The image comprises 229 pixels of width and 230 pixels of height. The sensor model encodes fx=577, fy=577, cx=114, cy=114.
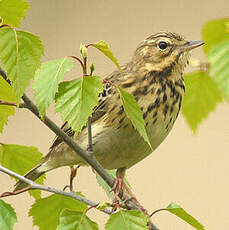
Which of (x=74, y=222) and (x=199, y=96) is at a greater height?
(x=199, y=96)

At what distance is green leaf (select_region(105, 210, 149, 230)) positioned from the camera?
90 centimetres

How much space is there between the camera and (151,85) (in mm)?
1292

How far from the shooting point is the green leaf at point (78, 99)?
32.6 inches

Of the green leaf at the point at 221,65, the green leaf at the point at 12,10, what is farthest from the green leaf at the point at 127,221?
the green leaf at the point at 12,10

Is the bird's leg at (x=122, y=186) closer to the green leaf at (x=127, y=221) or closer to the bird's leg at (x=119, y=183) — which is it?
the bird's leg at (x=119, y=183)

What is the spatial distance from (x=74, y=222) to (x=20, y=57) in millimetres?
271

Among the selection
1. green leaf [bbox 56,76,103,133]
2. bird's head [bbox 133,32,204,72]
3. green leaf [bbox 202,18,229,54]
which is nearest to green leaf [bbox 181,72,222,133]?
green leaf [bbox 202,18,229,54]

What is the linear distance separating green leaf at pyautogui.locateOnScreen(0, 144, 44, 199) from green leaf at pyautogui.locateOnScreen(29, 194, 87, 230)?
0.13 feet

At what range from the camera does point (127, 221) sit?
91 cm

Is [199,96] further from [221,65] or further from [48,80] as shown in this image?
[48,80]

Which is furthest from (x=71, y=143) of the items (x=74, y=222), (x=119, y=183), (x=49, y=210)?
(x=119, y=183)

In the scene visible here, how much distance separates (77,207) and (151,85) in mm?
330

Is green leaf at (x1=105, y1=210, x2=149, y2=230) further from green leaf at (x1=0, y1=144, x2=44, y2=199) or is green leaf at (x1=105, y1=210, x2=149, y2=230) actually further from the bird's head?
the bird's head

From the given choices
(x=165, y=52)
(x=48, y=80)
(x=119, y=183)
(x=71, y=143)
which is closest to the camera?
(x=48, y=80)
